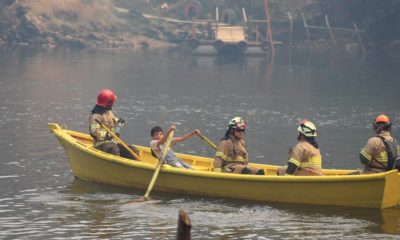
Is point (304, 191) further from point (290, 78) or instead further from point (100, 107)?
point (290, 78)

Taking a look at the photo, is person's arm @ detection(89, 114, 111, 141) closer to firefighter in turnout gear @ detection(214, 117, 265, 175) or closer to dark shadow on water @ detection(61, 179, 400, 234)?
dark shadow on water @ detection(61, 179, 400, 234)

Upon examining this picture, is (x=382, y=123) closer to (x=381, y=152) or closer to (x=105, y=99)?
(x=381, y=152)

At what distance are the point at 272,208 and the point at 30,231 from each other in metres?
5.80

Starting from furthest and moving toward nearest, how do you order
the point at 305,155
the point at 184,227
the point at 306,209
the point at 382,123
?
the point at 306,209
the point at 305,155
the point at 382,123
the point at 184,227

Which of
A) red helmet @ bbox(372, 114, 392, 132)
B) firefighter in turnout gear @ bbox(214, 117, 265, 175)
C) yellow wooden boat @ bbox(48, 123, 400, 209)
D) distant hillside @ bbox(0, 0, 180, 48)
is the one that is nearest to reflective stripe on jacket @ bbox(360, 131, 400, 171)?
red helmet @ bbox(372, 114, 392, 132)

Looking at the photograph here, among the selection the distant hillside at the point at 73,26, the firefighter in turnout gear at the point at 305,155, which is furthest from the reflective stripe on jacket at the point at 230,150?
the distant hillside at the point at 73,26

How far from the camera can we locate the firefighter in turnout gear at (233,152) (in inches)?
958

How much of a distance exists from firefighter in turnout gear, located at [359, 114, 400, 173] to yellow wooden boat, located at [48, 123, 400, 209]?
0.72 metres

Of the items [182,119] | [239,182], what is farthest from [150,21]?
[239,182]

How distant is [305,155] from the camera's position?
75.7 feet

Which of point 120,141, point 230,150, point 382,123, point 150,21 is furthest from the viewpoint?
point 150,21

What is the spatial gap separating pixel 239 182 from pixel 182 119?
19.6 m

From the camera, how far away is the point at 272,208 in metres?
23.5

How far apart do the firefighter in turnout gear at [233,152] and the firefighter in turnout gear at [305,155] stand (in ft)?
4.36
